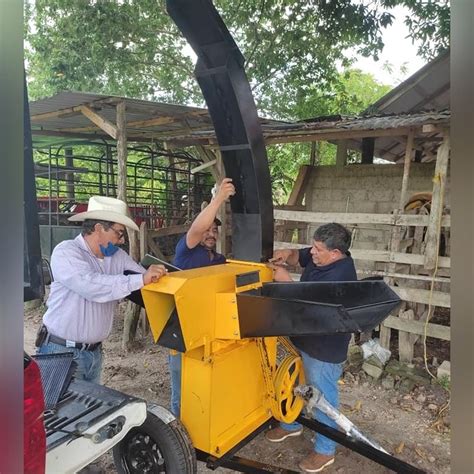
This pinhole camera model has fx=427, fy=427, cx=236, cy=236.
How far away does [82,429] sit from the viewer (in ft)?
6.34

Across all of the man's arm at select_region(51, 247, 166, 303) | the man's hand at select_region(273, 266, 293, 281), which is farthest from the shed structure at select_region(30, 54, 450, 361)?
the man's arm at select_region(51, 247, 166, 303)

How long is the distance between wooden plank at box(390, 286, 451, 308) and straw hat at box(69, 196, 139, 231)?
3.59 meters

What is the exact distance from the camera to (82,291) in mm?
2520

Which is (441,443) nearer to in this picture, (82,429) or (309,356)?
(309,356)

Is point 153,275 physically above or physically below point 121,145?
below

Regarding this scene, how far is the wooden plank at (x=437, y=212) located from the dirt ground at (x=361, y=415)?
1491mm

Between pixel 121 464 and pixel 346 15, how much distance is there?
7117mm

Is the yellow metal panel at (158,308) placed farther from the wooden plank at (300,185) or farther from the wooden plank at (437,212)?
the wooden plank at (300,185)

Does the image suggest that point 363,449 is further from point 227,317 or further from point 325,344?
point 227,317

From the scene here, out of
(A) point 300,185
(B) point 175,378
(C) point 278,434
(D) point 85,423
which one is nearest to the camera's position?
(D) point 85,423

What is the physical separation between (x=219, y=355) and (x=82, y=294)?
35.6 inches

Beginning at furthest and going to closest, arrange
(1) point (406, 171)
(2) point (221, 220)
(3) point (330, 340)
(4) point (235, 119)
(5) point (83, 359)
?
1. (2) point (221, 220)
2. (1) point (406, 171)
3. (3) point (330, 340)
4. (5) point (83, 359)
5. (4) point (235, 119)

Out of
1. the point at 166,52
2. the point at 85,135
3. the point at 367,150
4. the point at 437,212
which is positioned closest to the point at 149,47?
the point at 166,52
